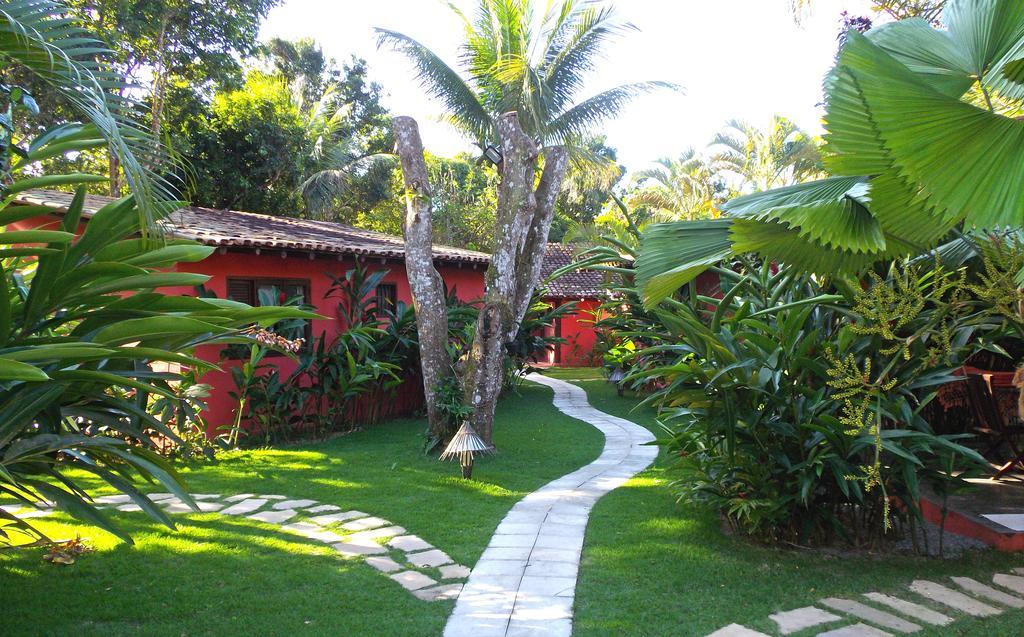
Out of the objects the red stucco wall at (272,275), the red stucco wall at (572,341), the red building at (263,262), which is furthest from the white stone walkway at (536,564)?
the red stucco wall at (572,341)

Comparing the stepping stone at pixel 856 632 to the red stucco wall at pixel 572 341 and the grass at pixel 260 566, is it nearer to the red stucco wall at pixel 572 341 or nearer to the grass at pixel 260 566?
the grass at pixel 260 566

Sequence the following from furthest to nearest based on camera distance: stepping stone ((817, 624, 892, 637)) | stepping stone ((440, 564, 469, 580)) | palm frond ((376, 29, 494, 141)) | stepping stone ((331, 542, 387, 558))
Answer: palm frond ((376, 29, 494, 141)) → stepping stone ((331, 542, 387, 558)) → stepping stone ((440, 564, 469, 580)) → stepping stone ((817, 624, 892, 637))

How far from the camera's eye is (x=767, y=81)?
61.5ft

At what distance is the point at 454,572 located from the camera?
5070mm

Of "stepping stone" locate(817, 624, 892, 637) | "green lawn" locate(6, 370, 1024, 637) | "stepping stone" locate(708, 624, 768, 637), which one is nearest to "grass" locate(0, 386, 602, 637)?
"green lawn" locate(6, 370, 1024, 637)

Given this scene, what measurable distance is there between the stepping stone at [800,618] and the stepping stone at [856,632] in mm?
110

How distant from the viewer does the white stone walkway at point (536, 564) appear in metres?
4.21

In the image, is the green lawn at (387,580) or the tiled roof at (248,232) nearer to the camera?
the green lawn at (387,580)

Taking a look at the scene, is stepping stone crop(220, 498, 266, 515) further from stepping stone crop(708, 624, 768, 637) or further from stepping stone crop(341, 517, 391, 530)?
stepping stone crop(708, 624, 768, 637)

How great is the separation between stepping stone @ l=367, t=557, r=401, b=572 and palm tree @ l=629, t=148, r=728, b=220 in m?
24.9

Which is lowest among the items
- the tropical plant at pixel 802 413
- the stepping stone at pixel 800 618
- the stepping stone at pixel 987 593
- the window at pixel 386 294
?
the stepping stone at pixel 800 618

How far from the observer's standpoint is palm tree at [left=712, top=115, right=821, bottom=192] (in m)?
24.6

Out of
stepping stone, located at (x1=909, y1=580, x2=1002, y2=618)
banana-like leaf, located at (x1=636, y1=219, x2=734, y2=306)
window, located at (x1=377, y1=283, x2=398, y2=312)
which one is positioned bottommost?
stepping stone, located at (x1=909, y1=580, x2=1002, y2=618)

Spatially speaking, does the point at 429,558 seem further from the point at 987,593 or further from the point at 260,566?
the point at 987,593
